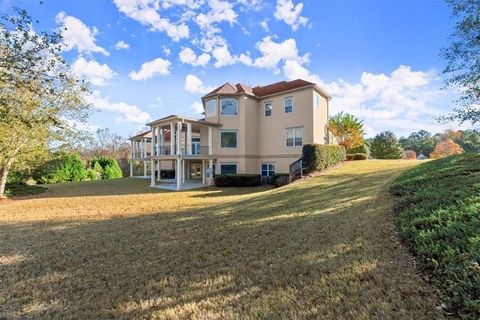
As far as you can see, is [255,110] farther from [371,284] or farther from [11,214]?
[371,284]

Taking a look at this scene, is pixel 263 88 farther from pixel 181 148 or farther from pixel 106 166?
pixel 106 166

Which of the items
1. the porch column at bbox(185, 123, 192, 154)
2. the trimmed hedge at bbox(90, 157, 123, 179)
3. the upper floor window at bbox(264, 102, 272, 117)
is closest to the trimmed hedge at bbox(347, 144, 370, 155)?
the upper floor window at bbox(264, 102, 272, 117)

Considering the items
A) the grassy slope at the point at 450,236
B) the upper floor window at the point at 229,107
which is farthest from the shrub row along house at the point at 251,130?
the grassy slope at the point at 450,236

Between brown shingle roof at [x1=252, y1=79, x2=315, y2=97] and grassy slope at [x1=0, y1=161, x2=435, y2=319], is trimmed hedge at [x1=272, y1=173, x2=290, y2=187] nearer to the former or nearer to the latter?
brown shingle roof at [x1=252, y1=79, x2=315, y2=97]

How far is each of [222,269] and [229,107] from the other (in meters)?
19.0

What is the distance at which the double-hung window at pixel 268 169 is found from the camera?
71.9ft

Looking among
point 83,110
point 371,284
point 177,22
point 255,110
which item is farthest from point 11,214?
point 255,110

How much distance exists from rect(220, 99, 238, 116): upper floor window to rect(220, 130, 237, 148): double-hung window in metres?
1.59

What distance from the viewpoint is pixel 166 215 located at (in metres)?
9.46

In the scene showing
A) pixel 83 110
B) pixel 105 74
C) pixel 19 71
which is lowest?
pixel 19 71

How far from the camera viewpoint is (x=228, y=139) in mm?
22172

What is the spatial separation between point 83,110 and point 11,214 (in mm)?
9303

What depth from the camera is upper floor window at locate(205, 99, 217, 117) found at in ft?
73.6

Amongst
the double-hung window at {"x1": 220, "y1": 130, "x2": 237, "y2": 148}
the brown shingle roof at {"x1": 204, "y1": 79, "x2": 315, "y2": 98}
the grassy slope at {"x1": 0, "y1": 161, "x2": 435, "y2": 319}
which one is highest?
the brown shingle roof at {"x1": 204, "y1": 79, "x2": 315, "y2": 98}
